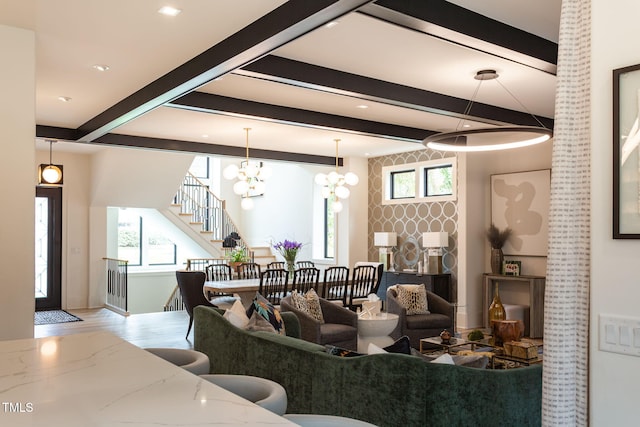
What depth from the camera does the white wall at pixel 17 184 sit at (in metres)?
3.80

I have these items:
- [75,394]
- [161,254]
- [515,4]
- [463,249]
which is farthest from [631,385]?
[161,254]

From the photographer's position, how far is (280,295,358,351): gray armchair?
214 inches

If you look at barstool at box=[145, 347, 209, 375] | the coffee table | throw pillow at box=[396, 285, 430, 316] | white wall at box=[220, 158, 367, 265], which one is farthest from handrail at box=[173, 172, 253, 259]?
barstool at box=[145, 347, 209, 375]

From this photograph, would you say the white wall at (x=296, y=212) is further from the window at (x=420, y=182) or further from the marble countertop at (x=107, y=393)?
the marble countertop at (x=107, y=393)

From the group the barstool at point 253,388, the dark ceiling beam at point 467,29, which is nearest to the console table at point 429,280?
the dark ceiling beam at point 467,29

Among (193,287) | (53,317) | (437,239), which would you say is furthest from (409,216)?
(53,317)

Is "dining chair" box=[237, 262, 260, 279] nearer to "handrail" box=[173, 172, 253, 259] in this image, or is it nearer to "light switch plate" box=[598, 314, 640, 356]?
"handrail" box=[173, 172, 253, 259]

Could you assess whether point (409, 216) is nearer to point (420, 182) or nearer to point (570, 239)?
point (420, 182)

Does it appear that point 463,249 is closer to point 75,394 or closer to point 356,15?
point 356,15

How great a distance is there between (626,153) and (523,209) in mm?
6598

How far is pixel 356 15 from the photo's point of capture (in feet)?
12.5

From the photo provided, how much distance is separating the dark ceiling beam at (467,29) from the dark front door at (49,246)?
349 inches

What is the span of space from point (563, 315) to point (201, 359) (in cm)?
142

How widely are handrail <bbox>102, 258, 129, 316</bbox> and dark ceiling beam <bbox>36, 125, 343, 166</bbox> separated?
2302 mm
